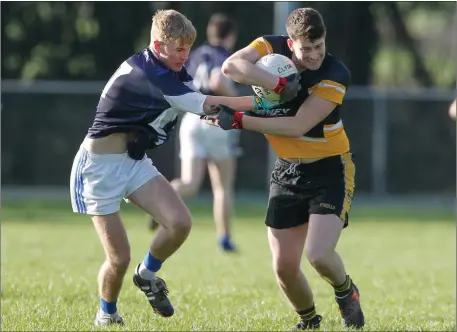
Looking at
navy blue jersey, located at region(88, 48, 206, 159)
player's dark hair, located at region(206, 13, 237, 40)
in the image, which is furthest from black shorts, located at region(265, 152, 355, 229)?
player's dark hair, located at region(206, 13, 237, 40)

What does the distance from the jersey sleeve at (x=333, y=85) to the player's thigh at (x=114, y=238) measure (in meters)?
1.51

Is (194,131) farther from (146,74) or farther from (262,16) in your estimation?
(262,16)

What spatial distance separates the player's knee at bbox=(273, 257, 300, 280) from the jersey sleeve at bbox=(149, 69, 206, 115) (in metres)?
1.11

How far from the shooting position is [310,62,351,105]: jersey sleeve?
22.0ft

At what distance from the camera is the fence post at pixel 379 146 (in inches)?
812

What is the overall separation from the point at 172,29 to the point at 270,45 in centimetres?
64

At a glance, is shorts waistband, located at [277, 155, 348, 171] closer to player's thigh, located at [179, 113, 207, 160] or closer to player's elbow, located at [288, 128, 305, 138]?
player's elbow, located at [288, 128, 305, 138]

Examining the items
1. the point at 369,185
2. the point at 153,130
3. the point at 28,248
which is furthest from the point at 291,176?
the point at 369,185

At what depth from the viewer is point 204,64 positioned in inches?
457

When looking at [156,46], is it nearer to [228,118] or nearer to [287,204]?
[228,118]

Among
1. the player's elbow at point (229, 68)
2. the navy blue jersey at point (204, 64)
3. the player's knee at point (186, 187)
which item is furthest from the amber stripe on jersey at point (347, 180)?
the player's knee at point (186, 187)

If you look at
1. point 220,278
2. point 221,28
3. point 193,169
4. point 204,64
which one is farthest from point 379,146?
point 220,278

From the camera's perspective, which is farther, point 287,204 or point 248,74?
point 287,204

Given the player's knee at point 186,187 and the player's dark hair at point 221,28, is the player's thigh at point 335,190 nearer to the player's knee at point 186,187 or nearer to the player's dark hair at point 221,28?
the player's knee at point 186,187
